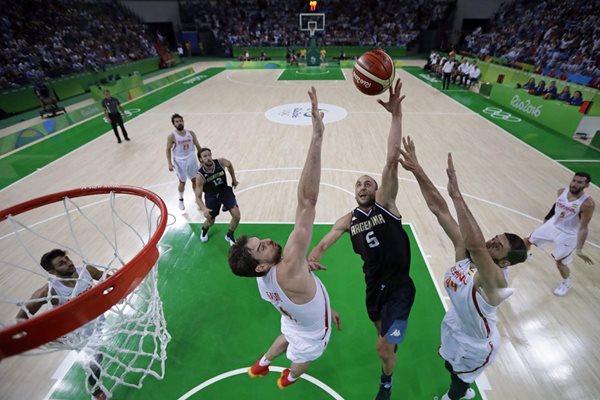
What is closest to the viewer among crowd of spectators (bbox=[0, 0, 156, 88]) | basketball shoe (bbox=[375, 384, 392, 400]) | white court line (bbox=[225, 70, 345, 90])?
basketball shoe (bbox=[375, 384, 392, 400])

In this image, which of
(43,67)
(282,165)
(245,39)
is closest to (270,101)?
(282,165)

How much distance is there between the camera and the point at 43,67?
649 inches

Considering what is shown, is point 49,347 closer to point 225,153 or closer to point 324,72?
point 225,153

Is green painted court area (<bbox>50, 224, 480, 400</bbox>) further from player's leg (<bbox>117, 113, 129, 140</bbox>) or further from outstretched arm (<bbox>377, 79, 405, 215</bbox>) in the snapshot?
Answer: player's leg (<bbox>117, 113, 129, 140</bbox>)

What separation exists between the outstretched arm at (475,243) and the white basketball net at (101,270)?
2.63 meters

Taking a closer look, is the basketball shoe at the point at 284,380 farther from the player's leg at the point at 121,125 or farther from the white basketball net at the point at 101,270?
the player's leg at the point at 121,125

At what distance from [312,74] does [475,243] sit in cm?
2115

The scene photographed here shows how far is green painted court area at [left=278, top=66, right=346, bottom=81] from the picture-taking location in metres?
19.8

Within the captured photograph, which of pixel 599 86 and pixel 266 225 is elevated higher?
pixel 599 86

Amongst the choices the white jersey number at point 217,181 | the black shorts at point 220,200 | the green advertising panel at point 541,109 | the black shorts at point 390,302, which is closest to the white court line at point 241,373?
the black shorts at point 390,302

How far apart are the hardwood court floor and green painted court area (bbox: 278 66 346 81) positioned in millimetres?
4821

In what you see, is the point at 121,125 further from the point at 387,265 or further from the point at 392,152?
the point at 387,265

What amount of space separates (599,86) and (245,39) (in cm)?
2754

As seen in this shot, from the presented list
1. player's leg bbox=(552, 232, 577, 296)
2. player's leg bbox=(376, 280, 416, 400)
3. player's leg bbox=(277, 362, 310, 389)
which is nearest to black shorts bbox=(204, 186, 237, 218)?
player's leg bbox=(277, 362, 310, 389)
